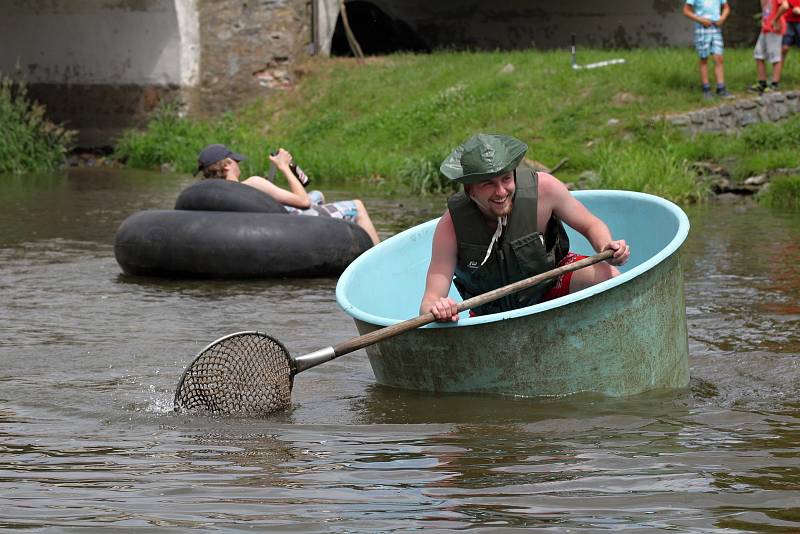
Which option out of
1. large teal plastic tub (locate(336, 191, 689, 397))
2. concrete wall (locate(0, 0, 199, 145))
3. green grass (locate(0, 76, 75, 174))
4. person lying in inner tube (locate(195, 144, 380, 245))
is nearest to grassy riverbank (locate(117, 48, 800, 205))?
concrete wall (locate(0, 0, 199, 145))

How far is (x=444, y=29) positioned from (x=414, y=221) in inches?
484

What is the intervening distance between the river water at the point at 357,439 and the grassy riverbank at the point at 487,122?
6173mm

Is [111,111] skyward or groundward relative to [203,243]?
groundward

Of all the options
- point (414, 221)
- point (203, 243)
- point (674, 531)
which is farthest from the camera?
point (414, 221)

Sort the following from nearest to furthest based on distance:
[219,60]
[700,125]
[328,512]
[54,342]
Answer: [328,512] → [54,342] → [700,125] → [219,60]

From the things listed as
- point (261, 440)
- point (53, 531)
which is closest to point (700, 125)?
point (261, 440)

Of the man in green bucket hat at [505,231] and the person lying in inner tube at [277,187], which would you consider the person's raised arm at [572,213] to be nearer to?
the man in green bucket hat at [505,231]

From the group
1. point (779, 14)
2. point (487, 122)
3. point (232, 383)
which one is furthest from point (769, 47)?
point (232, 383)

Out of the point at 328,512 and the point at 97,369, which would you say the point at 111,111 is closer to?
the point at 97,369

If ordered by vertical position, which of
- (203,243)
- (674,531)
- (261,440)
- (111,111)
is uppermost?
(674,531)

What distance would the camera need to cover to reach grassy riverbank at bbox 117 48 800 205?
575 inches

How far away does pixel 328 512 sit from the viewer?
3934 mm

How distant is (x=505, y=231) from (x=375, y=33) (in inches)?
797

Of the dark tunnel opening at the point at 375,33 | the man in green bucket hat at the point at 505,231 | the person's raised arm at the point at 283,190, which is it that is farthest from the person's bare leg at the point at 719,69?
the man in green bucket hat at the point at 505,231
